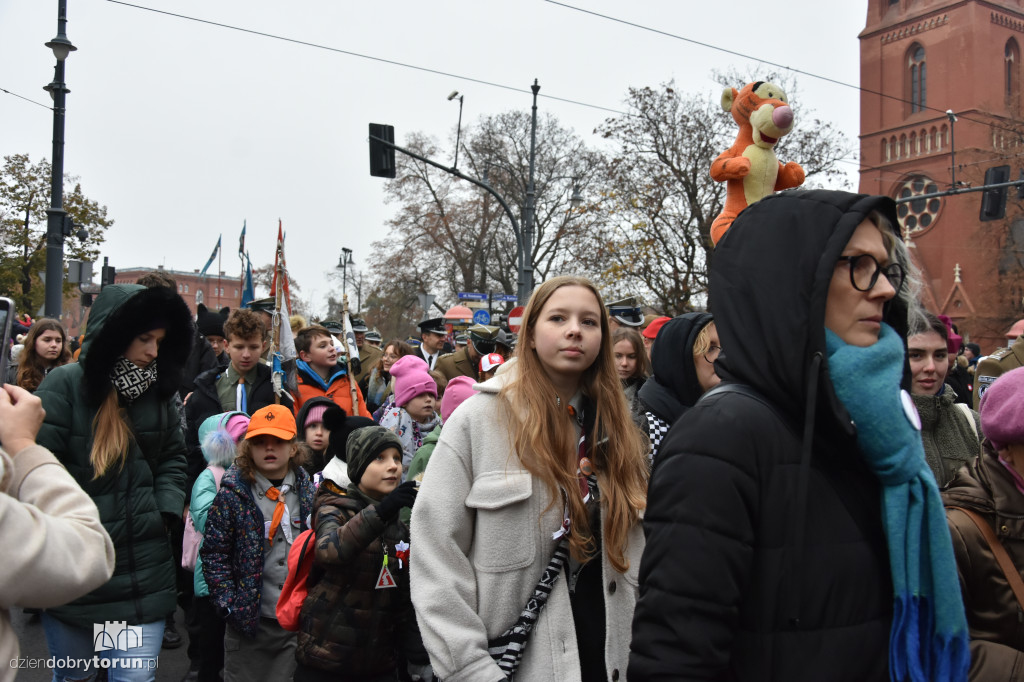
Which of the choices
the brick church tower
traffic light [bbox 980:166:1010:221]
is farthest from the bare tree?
the brick church tower

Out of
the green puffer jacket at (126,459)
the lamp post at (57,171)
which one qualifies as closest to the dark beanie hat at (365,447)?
the green puffer jacket at (126,459)

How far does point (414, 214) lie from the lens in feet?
137

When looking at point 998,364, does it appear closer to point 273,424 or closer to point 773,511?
point 273,424

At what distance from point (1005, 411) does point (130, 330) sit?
12.1ft

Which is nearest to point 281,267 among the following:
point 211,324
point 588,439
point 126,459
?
point 211,324

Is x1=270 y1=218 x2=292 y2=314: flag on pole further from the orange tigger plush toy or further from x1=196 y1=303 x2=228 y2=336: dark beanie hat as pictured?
the orange tigger plush toy

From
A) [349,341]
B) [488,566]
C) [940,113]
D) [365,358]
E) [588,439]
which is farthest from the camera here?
[940,113]

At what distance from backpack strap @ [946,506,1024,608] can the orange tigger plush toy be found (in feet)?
10.0

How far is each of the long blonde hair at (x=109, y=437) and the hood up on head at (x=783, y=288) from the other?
10.0 ft

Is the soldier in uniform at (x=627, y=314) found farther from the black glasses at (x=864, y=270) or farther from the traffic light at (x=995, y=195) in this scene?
the traffic light at (x=995, y=195)

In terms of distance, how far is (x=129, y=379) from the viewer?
13.4 feet

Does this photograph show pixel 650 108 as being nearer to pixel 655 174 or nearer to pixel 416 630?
pixel 655 174

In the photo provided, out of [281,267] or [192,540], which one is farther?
[281,267]

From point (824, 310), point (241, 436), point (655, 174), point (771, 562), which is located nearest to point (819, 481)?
point (771, 562)
